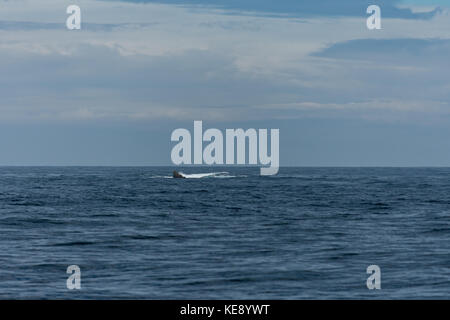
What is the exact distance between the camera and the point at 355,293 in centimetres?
2706

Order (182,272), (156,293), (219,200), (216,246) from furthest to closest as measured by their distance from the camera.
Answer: (219,200), (216,246), (182,272), (156,293)

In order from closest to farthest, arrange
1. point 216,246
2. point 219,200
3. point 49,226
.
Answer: point 216,246 → point 49,226 → point 219,200

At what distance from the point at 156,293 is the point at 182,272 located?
178 inches

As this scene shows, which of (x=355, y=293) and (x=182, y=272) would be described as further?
(x=182, y=272)

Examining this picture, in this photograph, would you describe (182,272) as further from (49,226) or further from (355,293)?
(49,226)

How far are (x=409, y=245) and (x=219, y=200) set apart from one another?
39934mm
